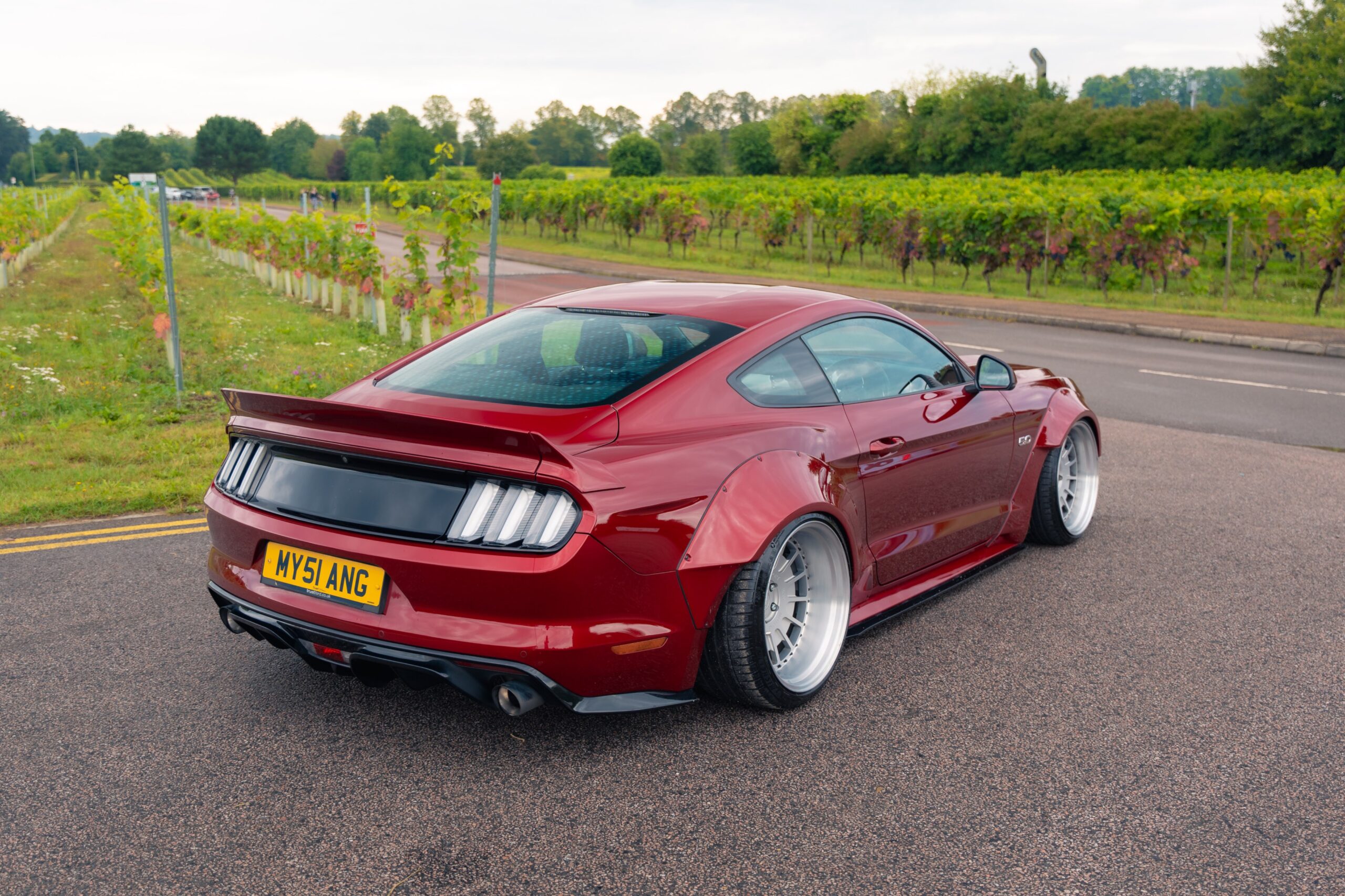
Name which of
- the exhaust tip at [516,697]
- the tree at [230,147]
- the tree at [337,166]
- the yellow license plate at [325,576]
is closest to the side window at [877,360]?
the exhaust tip at [516,697]

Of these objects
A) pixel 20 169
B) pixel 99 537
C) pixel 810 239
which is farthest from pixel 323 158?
pixel 99 537

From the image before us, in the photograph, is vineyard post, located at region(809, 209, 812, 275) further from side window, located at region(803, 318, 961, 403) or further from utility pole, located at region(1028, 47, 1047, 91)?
utility pole, located at region(1028, 47, 1047, 91)

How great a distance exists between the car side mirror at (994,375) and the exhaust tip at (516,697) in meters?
2.66

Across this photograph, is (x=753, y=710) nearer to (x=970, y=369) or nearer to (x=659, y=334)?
(x=659, y=334)

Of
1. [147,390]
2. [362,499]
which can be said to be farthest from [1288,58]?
[362,499]

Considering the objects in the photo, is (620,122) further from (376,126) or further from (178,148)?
(178,148)

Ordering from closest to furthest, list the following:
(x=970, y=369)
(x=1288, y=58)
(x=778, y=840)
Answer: (x=778, y=840) < (x=970, y=369) < (x=1288, y=58)

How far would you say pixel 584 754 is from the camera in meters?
3.26

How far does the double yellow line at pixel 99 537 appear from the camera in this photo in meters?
5.46

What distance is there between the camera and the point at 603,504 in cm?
293

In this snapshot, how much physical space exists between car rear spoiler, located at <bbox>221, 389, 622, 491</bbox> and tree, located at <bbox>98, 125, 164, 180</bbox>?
142m

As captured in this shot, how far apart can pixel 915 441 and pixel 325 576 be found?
2.27 metres

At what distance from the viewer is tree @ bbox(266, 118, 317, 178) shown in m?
167

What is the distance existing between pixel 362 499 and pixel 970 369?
2.88 m
